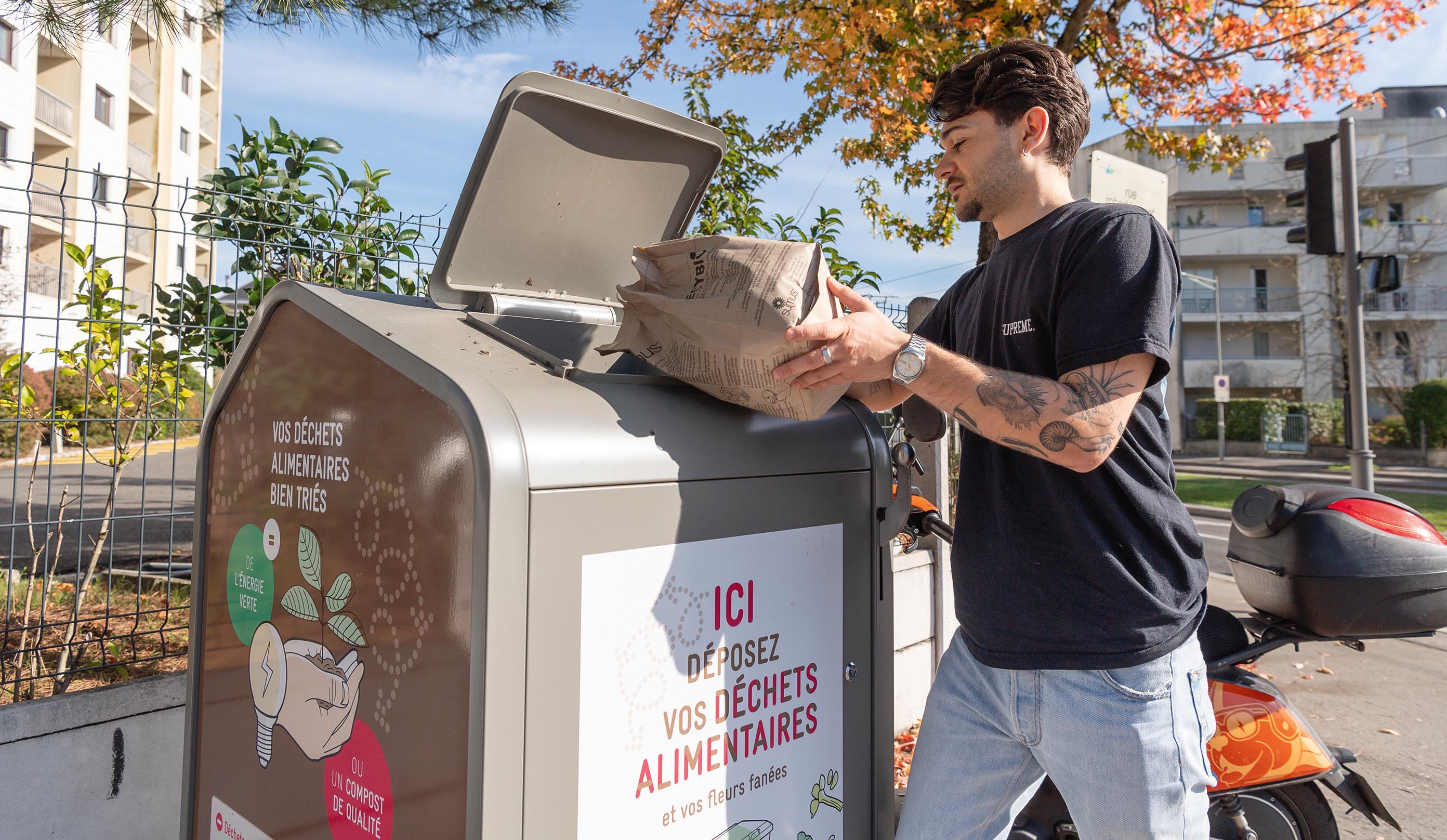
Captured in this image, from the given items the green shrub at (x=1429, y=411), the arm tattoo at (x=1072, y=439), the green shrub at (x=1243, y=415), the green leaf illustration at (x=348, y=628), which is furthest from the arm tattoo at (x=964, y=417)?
the green shrub at (x=1243, y=415)

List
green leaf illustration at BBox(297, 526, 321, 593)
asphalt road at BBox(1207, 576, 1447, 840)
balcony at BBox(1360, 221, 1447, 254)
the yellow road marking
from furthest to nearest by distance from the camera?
balcony at BBox(1360, 221, 1447, 254), asphalt road at BBox(1207, 576, 1447, 840), the yellow road marking, green leaf illustration at BBox(297, 526, 321, 593)

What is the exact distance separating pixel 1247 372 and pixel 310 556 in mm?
36042

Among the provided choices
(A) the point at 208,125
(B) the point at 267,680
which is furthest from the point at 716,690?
(A) the point at 208,125

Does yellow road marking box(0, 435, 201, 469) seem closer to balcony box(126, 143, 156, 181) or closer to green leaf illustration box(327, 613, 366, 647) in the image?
green leaf illustration box(327, 613, 366, 647)

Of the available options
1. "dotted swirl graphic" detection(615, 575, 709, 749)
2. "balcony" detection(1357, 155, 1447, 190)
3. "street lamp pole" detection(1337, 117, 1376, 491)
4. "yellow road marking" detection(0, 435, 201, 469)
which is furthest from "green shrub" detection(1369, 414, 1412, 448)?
"dotted swirl graphic" detection(615, 575, 709, 749)

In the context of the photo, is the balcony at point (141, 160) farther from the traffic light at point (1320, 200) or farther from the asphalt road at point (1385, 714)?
the asphalt road at point (1385, 714)

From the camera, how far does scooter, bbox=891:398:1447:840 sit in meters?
2.12

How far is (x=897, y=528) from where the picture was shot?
179cm

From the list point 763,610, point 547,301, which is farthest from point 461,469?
point 547,301

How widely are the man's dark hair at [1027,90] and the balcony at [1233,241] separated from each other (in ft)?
112

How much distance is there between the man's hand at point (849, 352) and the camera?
4.48 ft

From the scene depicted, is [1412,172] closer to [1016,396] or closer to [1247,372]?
[1247,372]

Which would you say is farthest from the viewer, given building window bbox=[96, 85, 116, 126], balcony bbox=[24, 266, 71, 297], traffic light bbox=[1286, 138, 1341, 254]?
building window bbox=[96, 85, 116, 126]

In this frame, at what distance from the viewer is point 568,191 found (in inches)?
71.8
